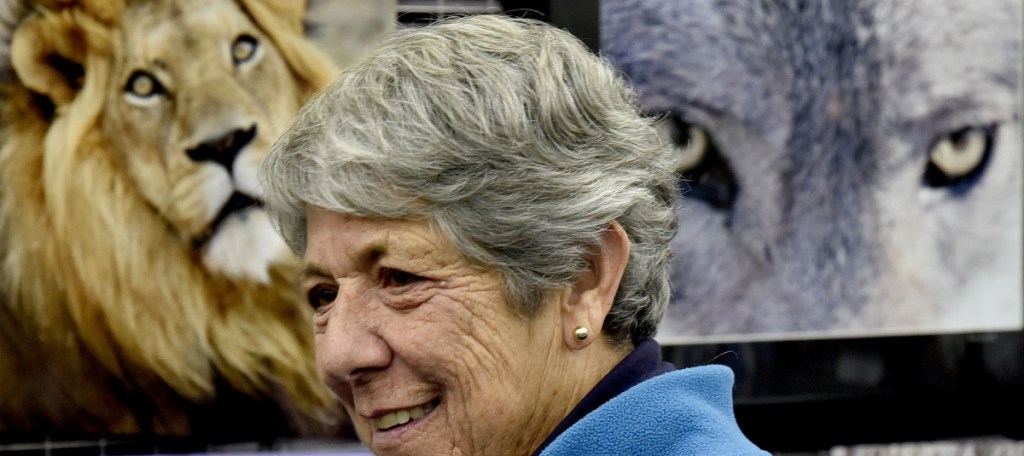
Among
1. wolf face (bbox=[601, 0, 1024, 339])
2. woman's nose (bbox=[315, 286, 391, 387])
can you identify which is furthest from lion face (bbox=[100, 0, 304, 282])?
woman's nose (bbox=[315, 286, 391, 387])

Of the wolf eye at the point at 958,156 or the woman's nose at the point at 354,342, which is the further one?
the wolf eye at the point at 958,156

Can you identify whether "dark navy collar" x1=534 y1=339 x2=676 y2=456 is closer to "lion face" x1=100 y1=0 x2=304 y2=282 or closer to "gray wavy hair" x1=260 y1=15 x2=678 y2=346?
"gray wavy hair" x1=260 y1=15 x2=678 y2=346

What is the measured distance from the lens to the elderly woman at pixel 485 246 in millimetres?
1357

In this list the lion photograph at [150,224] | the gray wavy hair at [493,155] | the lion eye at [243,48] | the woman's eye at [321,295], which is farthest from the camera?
the lion eye at [243,48]

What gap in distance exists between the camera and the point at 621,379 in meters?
1.45

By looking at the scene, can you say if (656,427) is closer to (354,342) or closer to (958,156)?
(354,342)

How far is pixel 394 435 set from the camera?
1.42 m

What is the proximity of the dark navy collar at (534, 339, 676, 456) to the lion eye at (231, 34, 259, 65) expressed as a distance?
1.28 metres

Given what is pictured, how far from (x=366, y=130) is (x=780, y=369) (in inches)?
66.1

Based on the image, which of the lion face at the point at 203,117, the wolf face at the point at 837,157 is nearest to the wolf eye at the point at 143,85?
the lion face at the point at 203,117

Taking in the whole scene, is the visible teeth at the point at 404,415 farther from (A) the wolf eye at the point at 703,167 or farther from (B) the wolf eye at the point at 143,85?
(A) the wolf eye at the point at 703,167

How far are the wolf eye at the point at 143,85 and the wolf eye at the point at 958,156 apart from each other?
167 centimetres

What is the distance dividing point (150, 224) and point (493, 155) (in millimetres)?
1295

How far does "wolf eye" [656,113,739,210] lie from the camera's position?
8.85 feet
